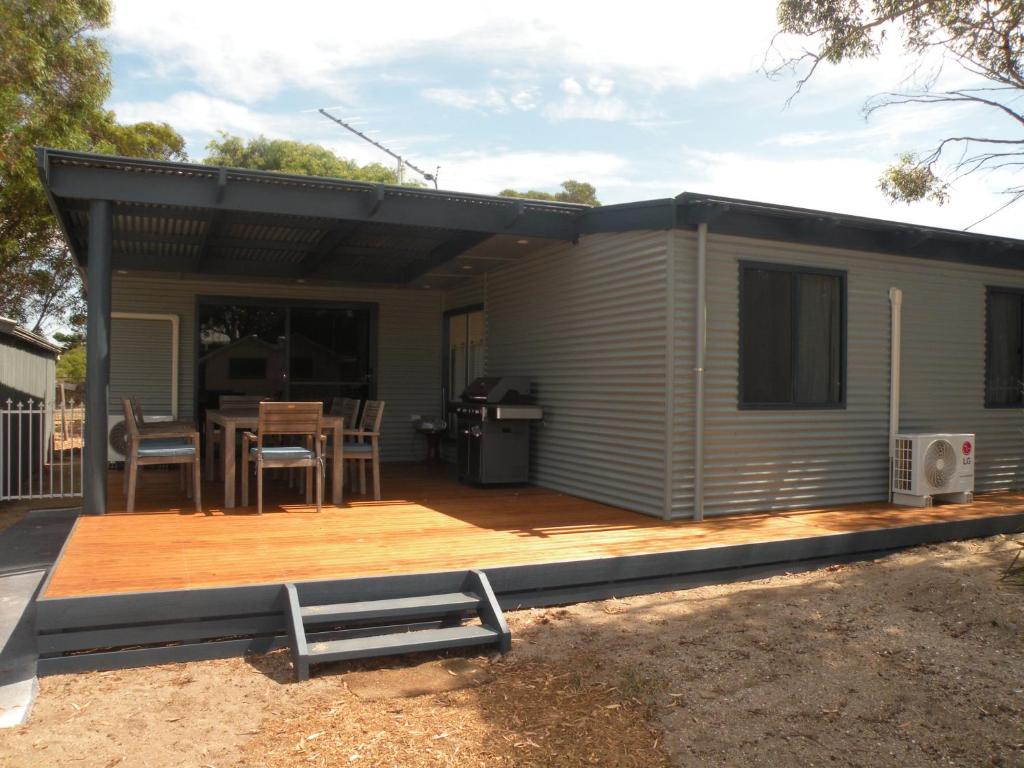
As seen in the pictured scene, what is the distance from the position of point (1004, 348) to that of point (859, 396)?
7.30ft

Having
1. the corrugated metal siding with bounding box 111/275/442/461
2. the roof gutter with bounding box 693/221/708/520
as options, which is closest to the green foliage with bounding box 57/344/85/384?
the corrugated metal siding with bounding box 111/275/442/461

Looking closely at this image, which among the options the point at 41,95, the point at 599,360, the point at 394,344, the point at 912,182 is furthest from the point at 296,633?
the point at 41,95

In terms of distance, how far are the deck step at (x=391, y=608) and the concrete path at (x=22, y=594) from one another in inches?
45.5

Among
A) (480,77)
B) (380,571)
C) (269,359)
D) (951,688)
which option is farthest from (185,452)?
(480,77)

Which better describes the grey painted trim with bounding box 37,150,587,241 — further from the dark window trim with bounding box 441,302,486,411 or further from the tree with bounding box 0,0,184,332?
the tree with bounding box 0,0,184,332

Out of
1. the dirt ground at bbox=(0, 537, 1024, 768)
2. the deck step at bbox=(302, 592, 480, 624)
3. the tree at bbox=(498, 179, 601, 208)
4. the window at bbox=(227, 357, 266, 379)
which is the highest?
the tree at bbox=(498, 179, 601, 208)

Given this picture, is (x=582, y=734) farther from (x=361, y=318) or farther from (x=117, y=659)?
(x=361, y=318)

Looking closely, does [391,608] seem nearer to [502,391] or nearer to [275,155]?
[502,391]

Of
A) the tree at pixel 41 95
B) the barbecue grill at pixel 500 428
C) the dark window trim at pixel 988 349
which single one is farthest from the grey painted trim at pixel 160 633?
the tree at pixel 41 95

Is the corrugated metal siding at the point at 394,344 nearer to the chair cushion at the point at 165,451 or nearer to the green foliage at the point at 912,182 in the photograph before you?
the chair cushion at the point at 165,451

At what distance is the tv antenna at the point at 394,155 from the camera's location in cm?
2834

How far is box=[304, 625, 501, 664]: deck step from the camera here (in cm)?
357

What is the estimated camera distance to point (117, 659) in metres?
3.54

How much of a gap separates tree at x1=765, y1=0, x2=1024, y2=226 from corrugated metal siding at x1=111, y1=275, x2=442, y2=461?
505 cm
